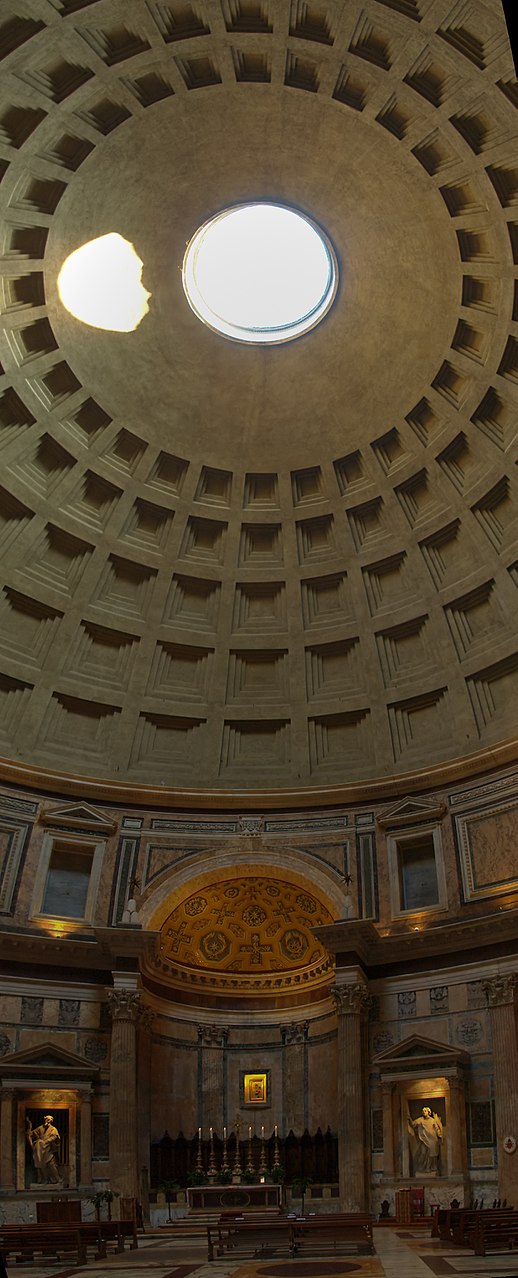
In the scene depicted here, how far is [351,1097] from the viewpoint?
29016mm

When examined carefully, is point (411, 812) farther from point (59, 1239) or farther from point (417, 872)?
point (59, 1239)

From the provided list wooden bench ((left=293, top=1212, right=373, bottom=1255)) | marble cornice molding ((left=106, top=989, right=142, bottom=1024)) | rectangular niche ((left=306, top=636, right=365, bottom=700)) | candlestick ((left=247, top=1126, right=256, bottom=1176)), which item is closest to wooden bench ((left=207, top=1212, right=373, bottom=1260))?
wooden bench ((left=293, top=1212, right=373, bottom=1255))

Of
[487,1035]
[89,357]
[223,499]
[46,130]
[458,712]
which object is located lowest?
[487,1035]

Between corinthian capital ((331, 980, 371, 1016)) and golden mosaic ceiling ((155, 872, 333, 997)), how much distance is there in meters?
3.83

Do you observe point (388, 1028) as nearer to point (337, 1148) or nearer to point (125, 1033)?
point (337, 1148)

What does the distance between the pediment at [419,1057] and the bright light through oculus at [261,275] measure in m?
22.8

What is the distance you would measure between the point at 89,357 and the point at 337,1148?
26163 mm

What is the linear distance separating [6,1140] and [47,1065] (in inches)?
83.1

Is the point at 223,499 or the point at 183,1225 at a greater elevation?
the point at 223,499

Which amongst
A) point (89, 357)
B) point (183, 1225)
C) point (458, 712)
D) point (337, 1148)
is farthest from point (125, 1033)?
point (89, 357)

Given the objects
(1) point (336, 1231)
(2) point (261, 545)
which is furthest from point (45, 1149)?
(2) point (261, 545)

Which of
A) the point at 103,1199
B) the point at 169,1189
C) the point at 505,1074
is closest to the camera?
the point at 103,1199

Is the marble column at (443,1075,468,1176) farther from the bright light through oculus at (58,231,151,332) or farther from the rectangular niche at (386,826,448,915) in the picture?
the bright light through oculus at (58,231,151,332)

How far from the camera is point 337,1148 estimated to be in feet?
102
